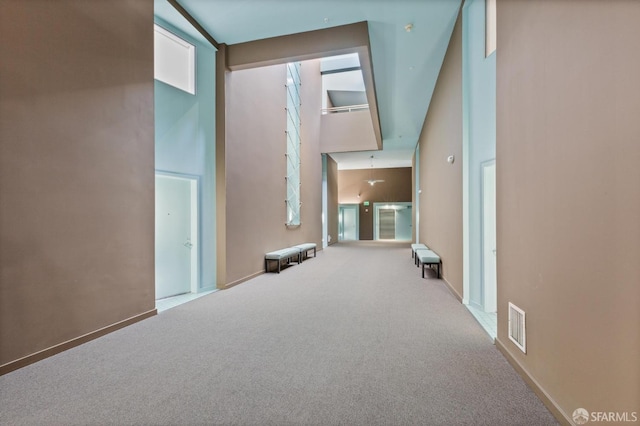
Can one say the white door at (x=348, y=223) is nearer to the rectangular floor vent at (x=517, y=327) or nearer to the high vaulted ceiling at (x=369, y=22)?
the high vaulted ceiling at (x=369, y=22)

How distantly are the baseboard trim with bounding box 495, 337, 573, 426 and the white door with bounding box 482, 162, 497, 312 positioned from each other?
1.39 metres

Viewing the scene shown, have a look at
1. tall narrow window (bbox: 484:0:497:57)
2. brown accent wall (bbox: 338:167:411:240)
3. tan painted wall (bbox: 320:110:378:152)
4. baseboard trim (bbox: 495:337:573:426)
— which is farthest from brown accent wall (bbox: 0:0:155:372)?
brown accent wall (bbox: 338:167:411:240)

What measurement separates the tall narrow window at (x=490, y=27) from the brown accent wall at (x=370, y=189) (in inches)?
549

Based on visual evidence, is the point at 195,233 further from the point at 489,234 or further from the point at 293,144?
the point at 293,144

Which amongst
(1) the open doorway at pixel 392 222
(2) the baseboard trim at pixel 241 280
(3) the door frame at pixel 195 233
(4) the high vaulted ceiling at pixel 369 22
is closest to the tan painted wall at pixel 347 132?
(4) the high vaulted ceiling at pixel 369 22

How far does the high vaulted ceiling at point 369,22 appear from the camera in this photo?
13.7 feet

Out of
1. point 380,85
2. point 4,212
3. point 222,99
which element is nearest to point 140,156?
point 4,212

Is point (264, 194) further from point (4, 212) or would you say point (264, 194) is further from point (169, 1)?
point (4, 212)

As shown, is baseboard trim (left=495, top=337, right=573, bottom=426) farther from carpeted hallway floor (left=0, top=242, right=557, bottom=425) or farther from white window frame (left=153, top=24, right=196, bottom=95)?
white window frame (left=153, top=24, right=196, bottom=95)

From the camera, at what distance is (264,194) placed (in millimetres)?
6703

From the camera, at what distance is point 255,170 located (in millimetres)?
6285

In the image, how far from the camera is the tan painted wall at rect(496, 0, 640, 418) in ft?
4.17

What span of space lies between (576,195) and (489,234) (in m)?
2.41

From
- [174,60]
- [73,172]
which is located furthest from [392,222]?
[73,172]
